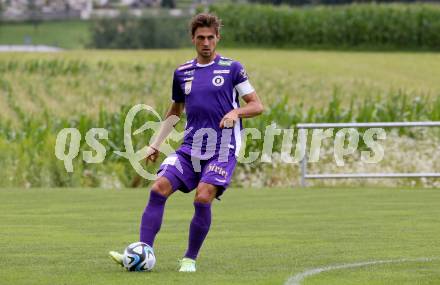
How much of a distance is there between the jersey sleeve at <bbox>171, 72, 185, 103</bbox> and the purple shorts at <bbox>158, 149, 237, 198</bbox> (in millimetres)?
509

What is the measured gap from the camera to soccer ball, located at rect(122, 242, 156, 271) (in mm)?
11438

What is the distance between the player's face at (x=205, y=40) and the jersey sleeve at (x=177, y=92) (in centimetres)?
38

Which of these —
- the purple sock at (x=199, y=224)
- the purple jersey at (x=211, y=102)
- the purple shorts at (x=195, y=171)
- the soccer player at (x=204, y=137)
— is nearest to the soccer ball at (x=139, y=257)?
the soccer player at (x=204, y=137)

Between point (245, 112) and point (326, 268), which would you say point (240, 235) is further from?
point (245, 112)

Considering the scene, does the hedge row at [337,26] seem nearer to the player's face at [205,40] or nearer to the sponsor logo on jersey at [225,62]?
the sponsor logo on jersey at [225,62]

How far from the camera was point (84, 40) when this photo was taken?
360 ft

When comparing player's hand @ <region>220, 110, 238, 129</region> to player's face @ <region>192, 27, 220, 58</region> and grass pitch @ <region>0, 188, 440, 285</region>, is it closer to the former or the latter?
player's face @ <region>192, 27, 220, 58</region>

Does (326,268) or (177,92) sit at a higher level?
(177,92)

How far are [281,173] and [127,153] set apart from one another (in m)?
3.03

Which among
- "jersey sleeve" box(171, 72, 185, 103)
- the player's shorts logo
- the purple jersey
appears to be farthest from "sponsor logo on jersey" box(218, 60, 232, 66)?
"jersey sleeve" box(171, 72, 185, 103)

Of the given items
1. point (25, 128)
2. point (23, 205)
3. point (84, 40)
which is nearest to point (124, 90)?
point (25, 128)

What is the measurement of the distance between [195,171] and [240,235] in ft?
13.2

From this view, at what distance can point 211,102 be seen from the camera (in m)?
11.4

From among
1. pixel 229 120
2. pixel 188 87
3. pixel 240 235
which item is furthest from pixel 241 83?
pixel 240 235
